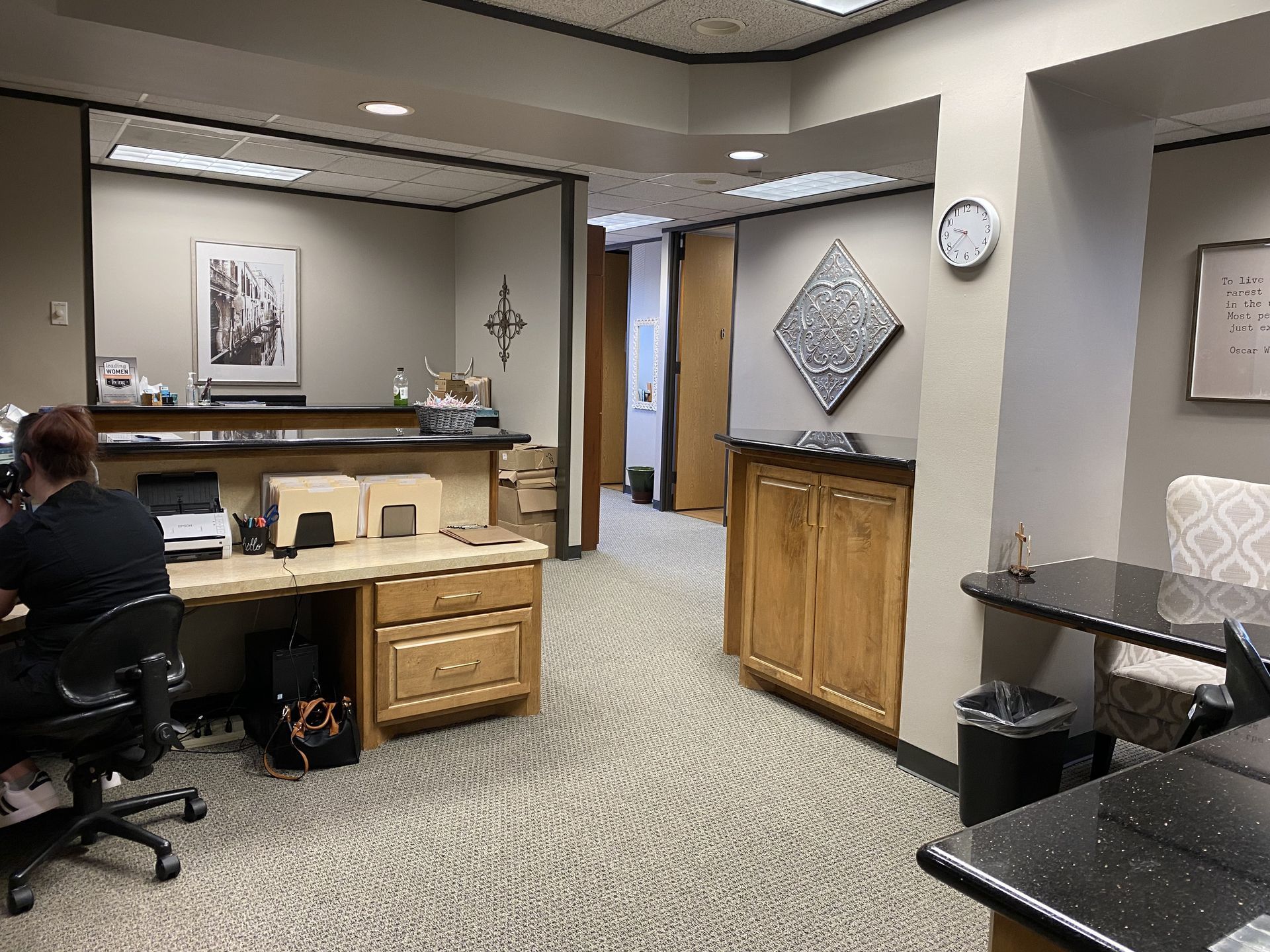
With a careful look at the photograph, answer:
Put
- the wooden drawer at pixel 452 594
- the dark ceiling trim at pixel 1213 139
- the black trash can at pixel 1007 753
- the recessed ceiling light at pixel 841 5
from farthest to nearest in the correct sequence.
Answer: the dark ceiling trim at pixel 1213 139, the wooden drawer at pixel 452 594, the recessed ceiling light at pixel 841 5, the black trash can at pixel 1007 753

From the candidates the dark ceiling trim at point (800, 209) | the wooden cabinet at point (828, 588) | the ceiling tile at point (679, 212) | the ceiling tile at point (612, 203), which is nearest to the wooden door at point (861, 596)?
the wooden cabinet at point (828, 588)

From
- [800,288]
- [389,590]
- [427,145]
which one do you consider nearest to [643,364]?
[800,288]

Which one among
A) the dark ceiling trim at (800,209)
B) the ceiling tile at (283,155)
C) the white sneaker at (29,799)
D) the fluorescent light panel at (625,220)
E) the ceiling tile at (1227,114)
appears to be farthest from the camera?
the fluorescent light panel at (625,220)

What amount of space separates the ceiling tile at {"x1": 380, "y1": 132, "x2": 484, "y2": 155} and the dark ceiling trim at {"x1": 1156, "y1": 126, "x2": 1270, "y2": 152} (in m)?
3.53

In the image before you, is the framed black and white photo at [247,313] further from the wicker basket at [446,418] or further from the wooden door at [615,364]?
the wicker basket at [446,418]

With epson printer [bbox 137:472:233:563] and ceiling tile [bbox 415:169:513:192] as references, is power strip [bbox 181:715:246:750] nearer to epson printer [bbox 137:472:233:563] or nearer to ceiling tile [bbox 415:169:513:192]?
epson printer [bbox 137:472:233:563]

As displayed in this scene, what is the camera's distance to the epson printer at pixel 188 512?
116 inches

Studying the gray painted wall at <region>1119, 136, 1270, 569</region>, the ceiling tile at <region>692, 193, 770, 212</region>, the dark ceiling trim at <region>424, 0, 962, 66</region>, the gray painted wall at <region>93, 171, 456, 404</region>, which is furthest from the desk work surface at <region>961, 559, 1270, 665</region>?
the gray painted wall at <region>93, 171, 456, 404</region>

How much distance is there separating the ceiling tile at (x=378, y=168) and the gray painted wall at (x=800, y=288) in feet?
8.30

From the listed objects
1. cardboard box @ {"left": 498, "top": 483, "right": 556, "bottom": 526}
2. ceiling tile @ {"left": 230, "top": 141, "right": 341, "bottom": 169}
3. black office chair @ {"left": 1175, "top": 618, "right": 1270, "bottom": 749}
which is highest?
ceiling tile @ {"left": 230, "top": 141, "right": 341, "bottom": 169}

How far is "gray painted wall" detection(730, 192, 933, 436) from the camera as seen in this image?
5.78 metres

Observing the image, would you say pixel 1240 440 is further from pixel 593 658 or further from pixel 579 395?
pixel 579 395

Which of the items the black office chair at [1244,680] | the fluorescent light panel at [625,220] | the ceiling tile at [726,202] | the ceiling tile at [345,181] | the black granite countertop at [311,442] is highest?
the fluorescent light panel at [625,220]

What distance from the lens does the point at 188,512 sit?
304 cm
